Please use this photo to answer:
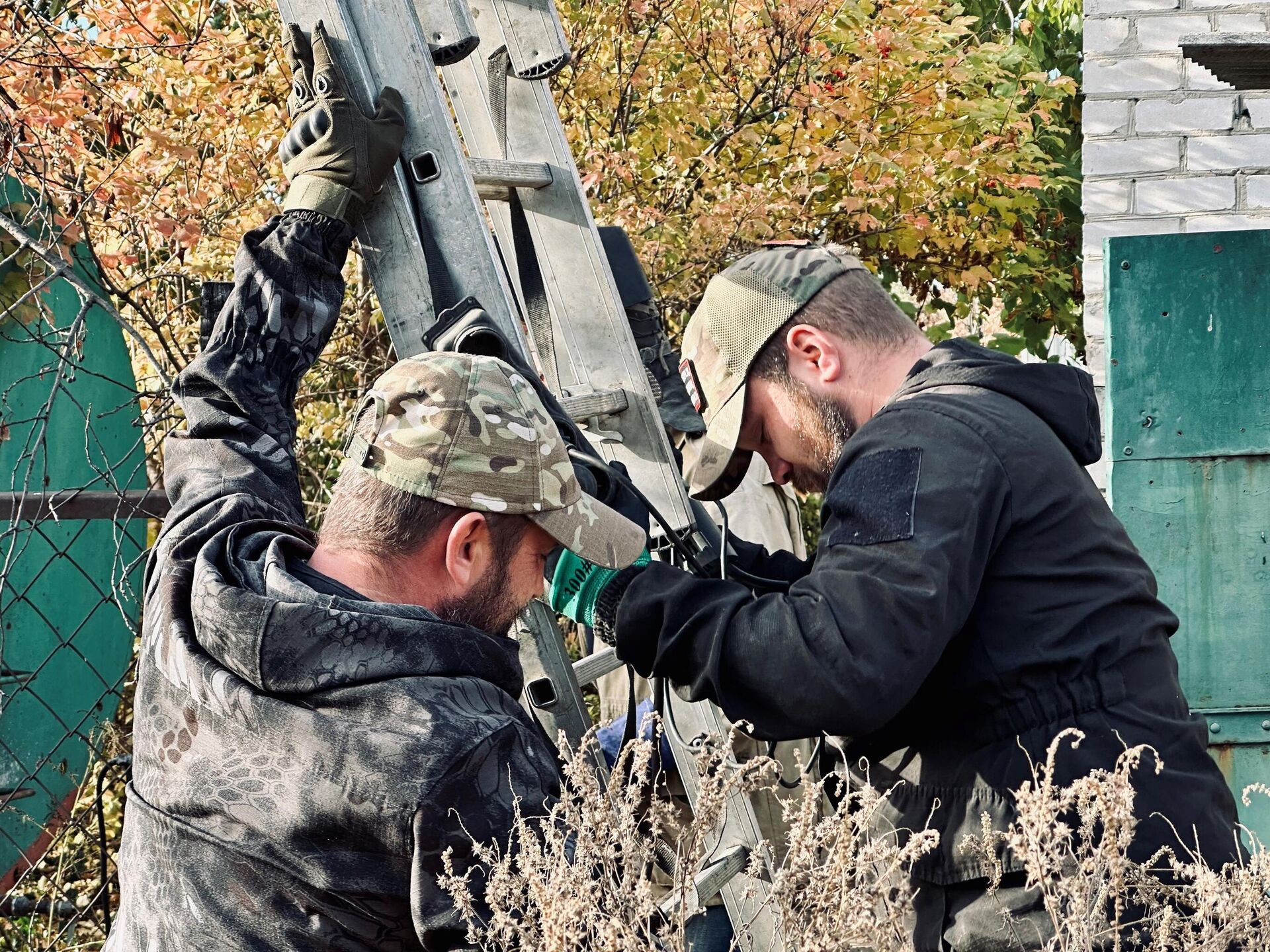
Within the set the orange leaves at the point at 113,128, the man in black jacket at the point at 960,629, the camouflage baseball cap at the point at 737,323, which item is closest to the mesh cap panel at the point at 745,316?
the camouflage baseball cap at the point at 737,323

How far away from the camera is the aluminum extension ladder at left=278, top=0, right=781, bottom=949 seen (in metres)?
2.32

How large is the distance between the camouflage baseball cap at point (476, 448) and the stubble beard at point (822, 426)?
1.74ft

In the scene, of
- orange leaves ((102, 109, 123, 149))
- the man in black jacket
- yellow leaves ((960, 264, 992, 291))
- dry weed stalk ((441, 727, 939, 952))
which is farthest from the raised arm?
yellow leaves ((960, 264, 992, 291))

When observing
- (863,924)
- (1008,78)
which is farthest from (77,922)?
(1008,78)

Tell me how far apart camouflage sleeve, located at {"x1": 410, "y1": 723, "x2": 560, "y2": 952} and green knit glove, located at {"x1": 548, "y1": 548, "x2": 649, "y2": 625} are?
0.56 meters

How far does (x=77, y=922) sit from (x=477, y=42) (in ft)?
11.6

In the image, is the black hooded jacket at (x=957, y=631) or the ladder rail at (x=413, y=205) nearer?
the black hooded jacket at (x=957, y=631)

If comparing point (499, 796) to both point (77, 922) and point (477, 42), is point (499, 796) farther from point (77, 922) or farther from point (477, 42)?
point (77, 922)

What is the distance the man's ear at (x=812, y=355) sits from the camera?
2238 millimetres

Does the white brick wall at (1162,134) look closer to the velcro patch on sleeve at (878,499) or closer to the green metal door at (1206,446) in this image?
the green metal door at (1206,446)

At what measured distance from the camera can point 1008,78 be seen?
6.76 metres

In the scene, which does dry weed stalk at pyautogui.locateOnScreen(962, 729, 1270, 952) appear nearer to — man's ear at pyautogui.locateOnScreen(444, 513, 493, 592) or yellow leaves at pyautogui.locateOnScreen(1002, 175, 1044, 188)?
man's ear at pyautogui.locateOnScreen(444, 513, 493, 592)

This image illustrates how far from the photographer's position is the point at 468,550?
68.4 inches

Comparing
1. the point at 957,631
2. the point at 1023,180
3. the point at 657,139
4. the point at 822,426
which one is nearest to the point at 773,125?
the point at 657,139
